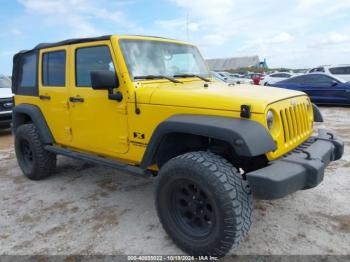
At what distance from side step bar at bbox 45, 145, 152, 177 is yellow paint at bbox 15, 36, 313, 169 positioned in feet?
0.24

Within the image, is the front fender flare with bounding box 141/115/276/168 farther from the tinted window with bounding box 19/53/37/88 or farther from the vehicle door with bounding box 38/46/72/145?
the tinted window with bounding box 19/53/37/88

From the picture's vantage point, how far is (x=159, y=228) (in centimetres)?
352

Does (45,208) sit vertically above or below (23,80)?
below

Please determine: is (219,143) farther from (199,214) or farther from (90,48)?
(90,48)

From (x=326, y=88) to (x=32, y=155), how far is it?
10.8 meters

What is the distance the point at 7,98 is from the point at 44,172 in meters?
5.25

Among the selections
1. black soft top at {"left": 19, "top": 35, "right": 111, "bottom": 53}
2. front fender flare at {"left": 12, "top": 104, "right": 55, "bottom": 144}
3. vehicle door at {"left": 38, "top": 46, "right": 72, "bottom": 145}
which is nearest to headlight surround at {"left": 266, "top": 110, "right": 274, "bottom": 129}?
black soft top at {"left": 19, "top": 35, "right": 111, "bottom": 53}

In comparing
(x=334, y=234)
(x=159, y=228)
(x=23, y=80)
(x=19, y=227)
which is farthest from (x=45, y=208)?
(x=334, y=234)

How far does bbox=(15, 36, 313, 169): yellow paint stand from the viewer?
291 cm

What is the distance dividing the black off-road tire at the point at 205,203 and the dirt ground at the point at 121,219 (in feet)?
0.79

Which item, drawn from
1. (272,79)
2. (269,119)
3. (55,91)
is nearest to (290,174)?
(269,119)

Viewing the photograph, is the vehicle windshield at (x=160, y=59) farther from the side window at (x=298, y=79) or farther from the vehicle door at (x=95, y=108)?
the side window at (x=298, y=79)

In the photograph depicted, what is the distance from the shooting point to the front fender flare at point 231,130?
8.48ft

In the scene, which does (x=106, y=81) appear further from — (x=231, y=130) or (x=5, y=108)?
(x=5, y=108)
